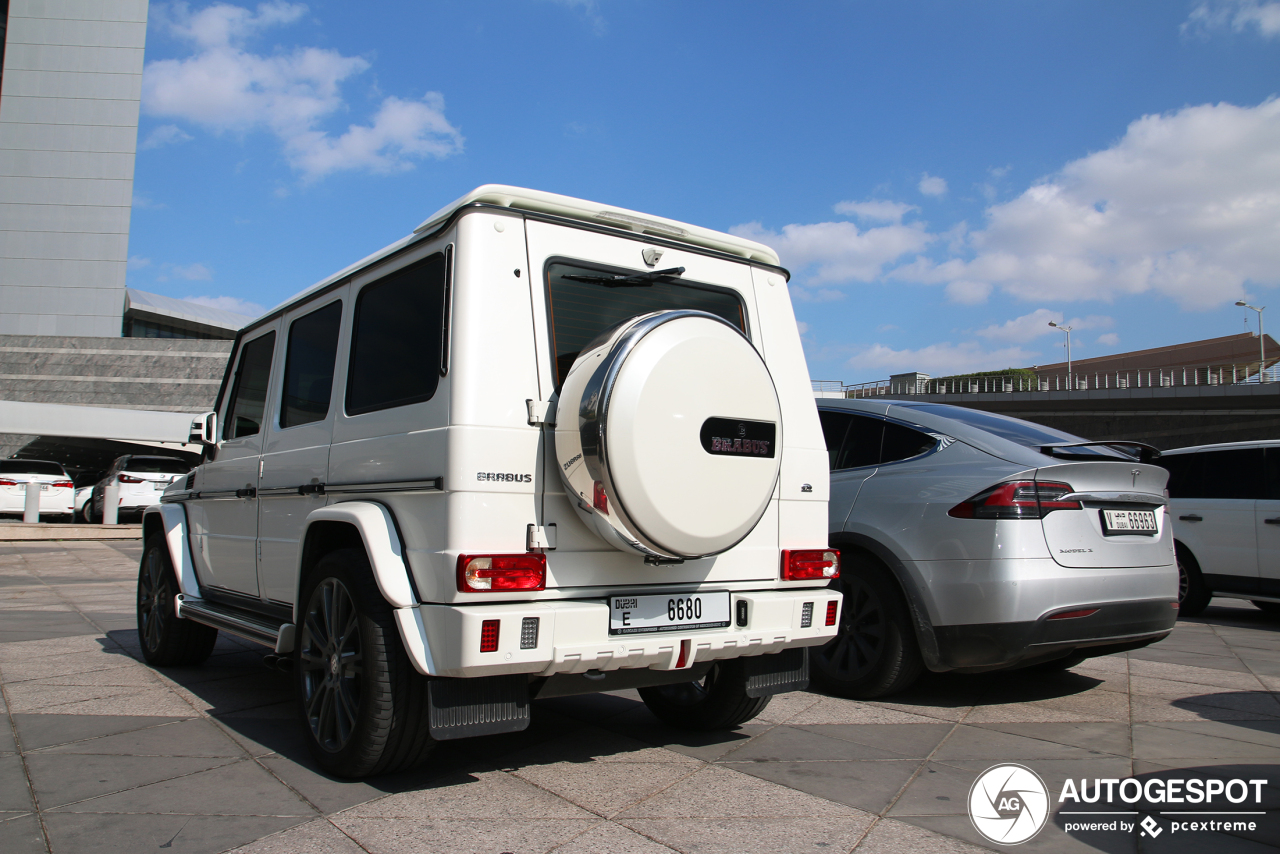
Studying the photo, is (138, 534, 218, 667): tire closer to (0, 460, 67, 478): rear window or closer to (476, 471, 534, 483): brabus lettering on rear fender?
(476, 471, 534, 483): brabus lettering on rear fender

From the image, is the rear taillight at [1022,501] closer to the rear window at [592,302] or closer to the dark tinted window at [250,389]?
the rear window at [592,302]

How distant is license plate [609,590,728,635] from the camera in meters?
Result: 3.36

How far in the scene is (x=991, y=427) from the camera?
16.7 feet

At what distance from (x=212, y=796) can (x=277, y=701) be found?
1696mm

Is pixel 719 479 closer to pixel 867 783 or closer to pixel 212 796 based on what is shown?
pixel 867 783

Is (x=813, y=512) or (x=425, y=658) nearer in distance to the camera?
(x=425, y=658)

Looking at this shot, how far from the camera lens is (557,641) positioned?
124 inches

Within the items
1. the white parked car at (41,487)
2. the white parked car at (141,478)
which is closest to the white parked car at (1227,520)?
the white parked car at (141,478)

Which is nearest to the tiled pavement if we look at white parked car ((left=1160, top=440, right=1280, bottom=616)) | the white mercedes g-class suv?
the white mercedes g-class suv

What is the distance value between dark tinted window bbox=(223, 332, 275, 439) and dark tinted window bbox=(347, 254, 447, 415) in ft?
4.34

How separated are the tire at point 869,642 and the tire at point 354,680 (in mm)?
2565

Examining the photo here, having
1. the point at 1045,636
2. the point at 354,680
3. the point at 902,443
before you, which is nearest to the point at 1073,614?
the point at 1045,636

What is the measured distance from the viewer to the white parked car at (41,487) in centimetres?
1955

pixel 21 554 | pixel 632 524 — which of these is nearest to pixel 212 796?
pixel 632 524
